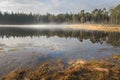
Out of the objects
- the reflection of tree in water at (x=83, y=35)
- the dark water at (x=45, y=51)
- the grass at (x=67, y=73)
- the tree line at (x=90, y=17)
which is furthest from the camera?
the tree line at (x=90, y=17)

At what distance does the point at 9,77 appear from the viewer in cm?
1535

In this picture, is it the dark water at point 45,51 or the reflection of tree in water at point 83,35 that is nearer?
the dark water at point 45,51

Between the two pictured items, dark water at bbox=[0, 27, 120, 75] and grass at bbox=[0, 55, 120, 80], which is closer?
grass at bbox=[0, 55, 120, 80]

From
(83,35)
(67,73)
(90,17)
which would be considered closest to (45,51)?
(67,73)

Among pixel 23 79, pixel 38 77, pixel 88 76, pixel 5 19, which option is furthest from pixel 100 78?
pixel 5 19

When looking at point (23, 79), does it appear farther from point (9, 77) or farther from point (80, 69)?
point (80, 69)

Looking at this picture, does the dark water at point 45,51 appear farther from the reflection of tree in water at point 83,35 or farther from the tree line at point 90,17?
the tree line at point 90,17

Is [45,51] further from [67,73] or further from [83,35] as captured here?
[83,35]

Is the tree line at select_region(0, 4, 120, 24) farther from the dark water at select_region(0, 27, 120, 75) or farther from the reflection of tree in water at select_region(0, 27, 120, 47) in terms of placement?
the dark water at select_region(0, 27, 120, 75)

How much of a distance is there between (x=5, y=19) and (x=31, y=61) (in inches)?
7091

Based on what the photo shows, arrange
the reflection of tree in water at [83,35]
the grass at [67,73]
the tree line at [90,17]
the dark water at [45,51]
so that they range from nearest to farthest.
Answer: the grass at [67,73] < the dark water at [45,51] < the reflection of tree in water at [83,35] < the tree line at [90,17]

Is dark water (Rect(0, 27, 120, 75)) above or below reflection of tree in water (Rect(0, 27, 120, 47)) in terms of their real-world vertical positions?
below

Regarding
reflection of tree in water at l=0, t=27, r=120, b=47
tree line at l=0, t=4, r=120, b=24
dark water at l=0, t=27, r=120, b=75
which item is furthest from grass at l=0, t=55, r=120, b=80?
tree line at l=0, t=4, r=120, b=24

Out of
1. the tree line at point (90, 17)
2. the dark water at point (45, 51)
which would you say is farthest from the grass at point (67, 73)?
the tree line at point (90, 17)
